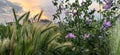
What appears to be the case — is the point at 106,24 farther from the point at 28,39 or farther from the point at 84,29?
the point at 28,39

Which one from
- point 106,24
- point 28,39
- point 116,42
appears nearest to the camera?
point 28,39

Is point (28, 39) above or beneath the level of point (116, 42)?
above

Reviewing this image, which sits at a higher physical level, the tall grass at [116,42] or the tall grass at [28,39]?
the tall grass at [28,39]

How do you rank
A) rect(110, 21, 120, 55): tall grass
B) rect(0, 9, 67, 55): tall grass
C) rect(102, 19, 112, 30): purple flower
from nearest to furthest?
1. rect(0, 9, 67, 55): tall grass
2. rect(110, 21, 120, 55): tall grass
3. rect(102, 19, 112, 30): purple flower

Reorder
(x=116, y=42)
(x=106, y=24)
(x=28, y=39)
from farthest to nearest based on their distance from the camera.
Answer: (x=106, y=24)
(x=116, y=42)
(x=28, y=39)

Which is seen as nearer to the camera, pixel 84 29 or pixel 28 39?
pixel 28 39

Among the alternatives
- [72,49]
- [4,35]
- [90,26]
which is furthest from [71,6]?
[4,35]

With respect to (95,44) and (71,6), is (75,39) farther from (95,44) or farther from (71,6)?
(71,6)

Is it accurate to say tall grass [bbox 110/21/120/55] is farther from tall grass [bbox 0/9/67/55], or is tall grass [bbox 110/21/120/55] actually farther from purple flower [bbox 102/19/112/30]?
purple flower [bbox 102/19/112/30]

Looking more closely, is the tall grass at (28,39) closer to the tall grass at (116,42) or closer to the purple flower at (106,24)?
the tall grass at (116,42)

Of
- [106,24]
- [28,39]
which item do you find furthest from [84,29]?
[28,39]

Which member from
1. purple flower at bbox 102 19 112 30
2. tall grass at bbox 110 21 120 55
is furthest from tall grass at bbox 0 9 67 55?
purple flower at bbox 102 19 112 30

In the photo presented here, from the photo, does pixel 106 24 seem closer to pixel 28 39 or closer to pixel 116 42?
pixel 116 42

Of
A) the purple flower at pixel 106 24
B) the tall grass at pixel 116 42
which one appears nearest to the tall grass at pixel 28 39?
the tall grass at pixel 116 42
